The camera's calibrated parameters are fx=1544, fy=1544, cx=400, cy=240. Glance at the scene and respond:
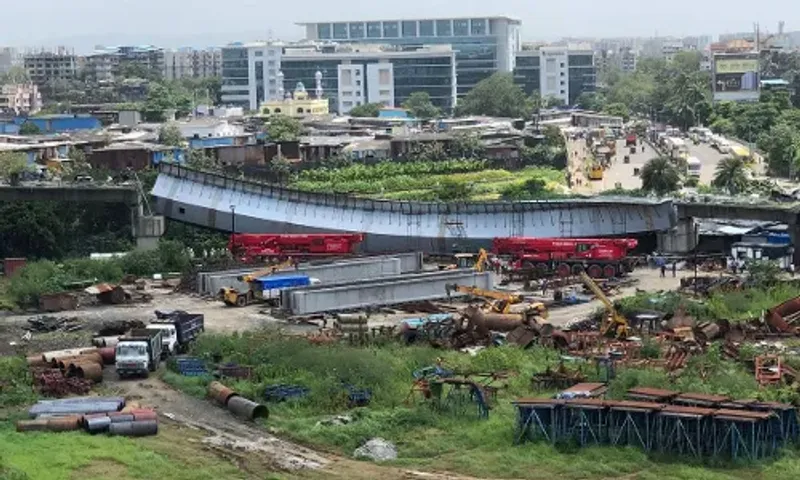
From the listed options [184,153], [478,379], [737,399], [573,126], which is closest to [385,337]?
[478,379]

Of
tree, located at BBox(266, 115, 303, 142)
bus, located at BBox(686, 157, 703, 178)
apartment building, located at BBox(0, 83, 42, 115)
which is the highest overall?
apartment building, located at BBox(0, 83, 42, 115)

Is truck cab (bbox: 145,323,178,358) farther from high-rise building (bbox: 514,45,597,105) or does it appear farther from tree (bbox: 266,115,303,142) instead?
high-rise building (bbox: 514,45,597,105)

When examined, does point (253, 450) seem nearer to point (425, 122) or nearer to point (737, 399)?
point (737, 399)

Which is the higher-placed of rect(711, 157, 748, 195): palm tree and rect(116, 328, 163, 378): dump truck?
rect(711, 157, 748, 195): palm tree

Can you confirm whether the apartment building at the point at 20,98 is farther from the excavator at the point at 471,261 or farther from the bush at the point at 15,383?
the bush at the point at 15,383

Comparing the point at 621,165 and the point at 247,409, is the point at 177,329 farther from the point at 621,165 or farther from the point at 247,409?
the point at 621,165

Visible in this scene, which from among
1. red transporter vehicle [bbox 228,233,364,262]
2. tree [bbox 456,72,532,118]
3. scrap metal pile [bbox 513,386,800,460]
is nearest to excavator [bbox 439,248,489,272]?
red transporter vehicle [bbox 228,233,364,262]

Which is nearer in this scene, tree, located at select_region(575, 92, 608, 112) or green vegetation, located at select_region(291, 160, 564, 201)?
green vegetation, located at select_region(291, 160, 564, 201)

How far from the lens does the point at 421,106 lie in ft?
326

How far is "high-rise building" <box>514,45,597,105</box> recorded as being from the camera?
4798 inches

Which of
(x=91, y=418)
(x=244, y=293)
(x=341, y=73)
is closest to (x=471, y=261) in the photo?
(x=244, y=293)

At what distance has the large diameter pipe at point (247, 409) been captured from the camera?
71.9 ft

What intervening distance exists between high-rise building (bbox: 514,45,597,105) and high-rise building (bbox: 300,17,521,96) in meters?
3.96

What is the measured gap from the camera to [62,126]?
8131 cm
